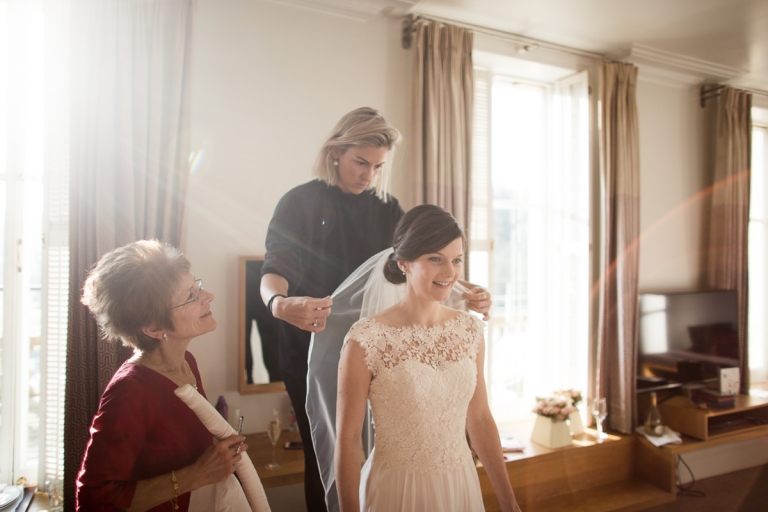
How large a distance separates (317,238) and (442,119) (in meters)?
1.48

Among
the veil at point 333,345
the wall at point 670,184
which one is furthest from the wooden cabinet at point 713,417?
the veil at point 333,345

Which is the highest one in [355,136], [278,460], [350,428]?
[355,136]

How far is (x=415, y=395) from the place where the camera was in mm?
1540

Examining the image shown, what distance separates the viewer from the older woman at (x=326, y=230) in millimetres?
1713

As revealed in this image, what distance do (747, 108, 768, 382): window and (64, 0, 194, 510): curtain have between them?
4775 mm

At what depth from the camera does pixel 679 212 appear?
13.5ft

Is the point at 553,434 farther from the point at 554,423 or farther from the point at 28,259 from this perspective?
the point at 28,259

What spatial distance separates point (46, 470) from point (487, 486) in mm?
2252

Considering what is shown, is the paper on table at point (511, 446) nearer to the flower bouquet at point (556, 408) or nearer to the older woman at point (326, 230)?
the flower bouquet at point (556, 408)

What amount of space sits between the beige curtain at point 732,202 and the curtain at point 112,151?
13.5 feet

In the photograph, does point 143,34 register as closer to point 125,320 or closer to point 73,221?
point 73,221

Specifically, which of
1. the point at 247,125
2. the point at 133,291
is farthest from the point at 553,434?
the point at 133,291

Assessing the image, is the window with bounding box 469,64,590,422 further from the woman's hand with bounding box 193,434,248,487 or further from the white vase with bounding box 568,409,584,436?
the woman's hand with bounding box 193,434,248,487

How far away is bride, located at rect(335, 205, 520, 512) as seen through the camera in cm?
151
